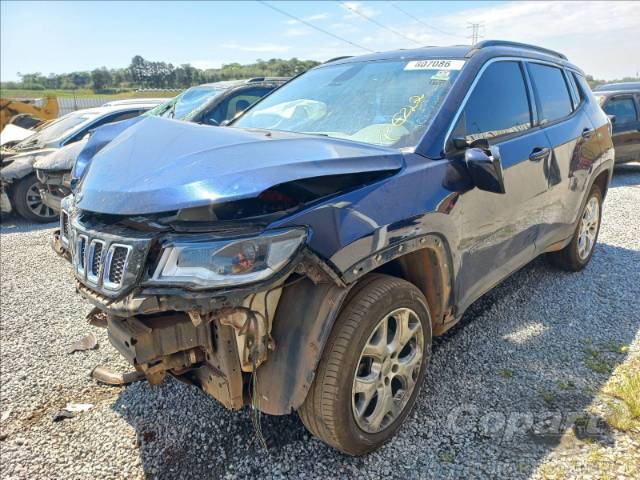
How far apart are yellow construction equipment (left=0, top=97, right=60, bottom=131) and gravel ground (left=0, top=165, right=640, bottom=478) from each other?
12138 mm

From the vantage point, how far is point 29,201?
753 cm

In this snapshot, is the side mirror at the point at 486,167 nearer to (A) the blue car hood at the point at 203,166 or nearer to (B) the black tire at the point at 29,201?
(A) the blue car hood at the point at 203,166

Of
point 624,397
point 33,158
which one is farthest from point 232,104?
point 624,397

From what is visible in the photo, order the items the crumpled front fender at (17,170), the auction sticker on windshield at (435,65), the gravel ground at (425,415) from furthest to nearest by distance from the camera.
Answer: the crumpled front fender at (17,170) → the auction sticker on windshield at (435,65) → the gravel ground at (425,415)

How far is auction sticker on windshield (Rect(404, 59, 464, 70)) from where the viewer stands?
2865mm

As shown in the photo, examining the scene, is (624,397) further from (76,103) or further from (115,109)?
(76,103)

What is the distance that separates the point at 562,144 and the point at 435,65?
142 centimetres

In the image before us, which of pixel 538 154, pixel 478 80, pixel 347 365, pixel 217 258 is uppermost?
pixel 478 80

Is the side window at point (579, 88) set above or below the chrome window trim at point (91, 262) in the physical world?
above

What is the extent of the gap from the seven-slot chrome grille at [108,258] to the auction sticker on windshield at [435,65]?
2010 mm

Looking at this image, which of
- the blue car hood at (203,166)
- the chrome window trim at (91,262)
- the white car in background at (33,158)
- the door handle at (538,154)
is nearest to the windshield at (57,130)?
the white car in background at (33,158)

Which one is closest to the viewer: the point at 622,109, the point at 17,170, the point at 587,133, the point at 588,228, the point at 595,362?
the point at 595,362

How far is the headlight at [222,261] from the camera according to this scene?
1708mm

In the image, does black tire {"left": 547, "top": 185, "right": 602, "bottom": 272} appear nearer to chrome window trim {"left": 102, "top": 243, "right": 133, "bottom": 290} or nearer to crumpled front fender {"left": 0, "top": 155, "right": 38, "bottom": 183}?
chrome window trim {"left": 102, "top": 243, "right": 133, "bottom": 290}
